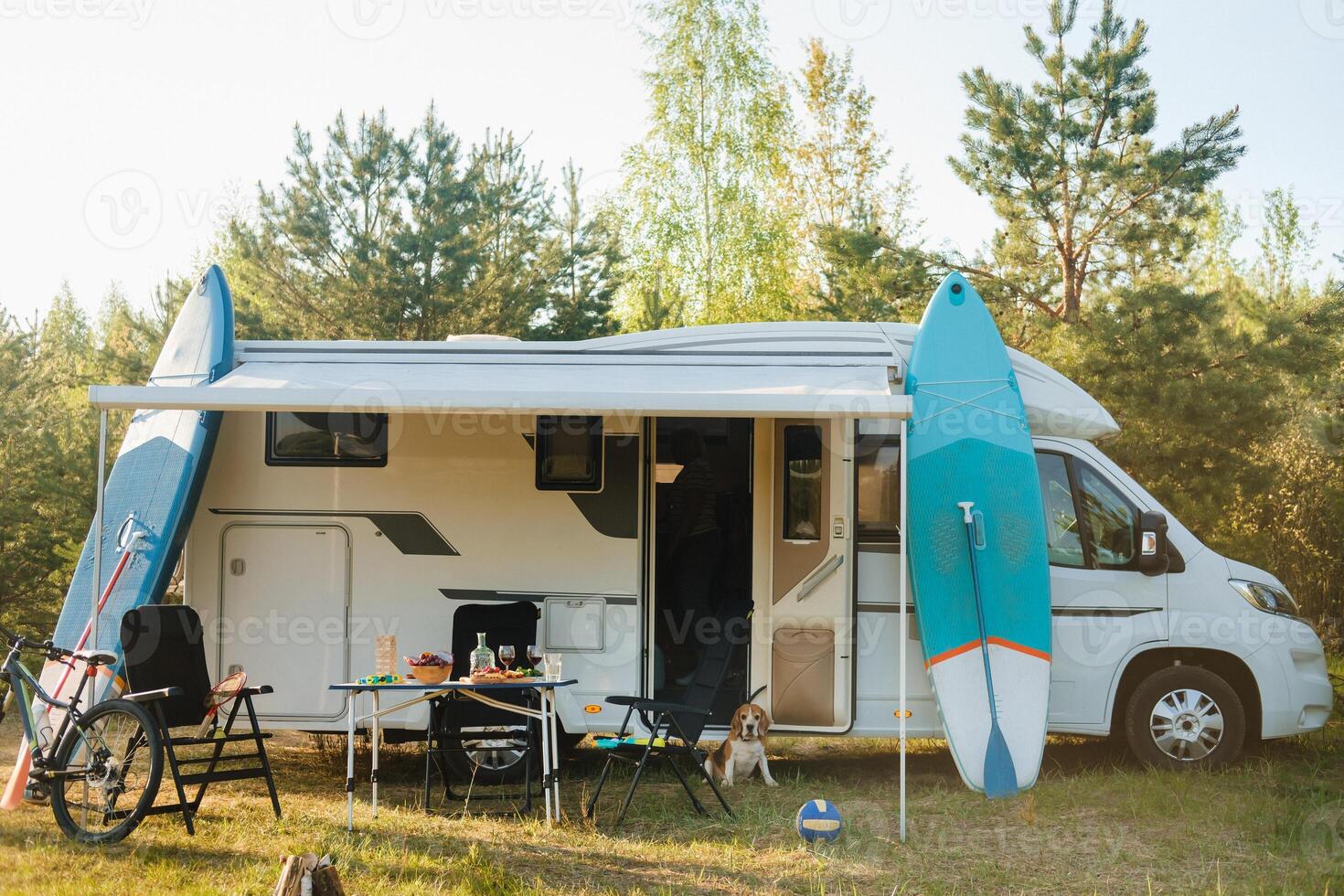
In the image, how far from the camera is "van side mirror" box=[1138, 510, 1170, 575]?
6031mm

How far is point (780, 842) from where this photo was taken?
499 centimetres

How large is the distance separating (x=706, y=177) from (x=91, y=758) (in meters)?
13.5

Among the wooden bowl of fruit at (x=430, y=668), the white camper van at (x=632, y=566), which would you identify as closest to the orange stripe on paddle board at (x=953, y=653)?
the white camper van at (x=632, y=566)

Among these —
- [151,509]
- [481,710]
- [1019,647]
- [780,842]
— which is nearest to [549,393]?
[481,710]

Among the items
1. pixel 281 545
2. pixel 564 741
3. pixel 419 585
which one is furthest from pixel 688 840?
pixel 281 545

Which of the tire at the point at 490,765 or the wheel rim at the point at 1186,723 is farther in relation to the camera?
the wheel rim at the point at 1186,723

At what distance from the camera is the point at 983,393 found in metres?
6.15

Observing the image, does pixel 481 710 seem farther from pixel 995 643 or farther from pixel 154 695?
pixel 995 643

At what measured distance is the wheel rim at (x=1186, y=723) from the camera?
6.17 metres

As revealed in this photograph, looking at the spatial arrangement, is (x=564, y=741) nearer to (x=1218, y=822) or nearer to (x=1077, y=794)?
(x=1077, y=794)

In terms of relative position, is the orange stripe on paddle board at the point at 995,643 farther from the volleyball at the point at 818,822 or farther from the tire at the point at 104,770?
the tire at the point at 104,770

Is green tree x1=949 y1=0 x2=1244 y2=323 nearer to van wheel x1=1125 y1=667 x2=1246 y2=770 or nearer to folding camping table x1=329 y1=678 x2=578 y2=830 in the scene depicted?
van wheel x1=1125 y1=667 x2=1246 y2=770

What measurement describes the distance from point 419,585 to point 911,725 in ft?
8.55

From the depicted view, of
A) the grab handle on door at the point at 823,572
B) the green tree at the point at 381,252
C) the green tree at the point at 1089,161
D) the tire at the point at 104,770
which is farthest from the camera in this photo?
→ the green tree at the point at 381,252
